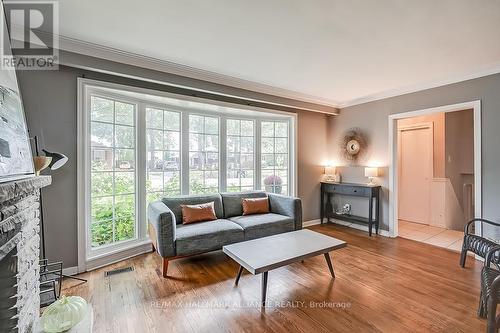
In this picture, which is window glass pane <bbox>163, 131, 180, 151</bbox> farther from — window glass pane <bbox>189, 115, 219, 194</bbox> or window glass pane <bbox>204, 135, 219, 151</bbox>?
window glass pane <bbox>204, 135, 219, 151</bbox>

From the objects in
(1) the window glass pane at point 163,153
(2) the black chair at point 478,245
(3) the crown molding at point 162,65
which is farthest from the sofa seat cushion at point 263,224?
(2) the black chair at point 478,245

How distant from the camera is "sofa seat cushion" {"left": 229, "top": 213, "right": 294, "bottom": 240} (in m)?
3.17

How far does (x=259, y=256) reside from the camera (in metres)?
2.21

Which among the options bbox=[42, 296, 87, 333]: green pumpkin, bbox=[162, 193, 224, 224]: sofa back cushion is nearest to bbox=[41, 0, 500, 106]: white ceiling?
bbox=[162, 193, 224, 224]: sofa back cushion

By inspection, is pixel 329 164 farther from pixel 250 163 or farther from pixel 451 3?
pixel 451 3

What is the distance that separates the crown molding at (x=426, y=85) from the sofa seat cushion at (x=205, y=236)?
334 cm

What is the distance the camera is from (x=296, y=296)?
2250 mm

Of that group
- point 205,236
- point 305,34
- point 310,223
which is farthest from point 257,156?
point 305,34

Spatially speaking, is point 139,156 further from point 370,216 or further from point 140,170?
point 370,216

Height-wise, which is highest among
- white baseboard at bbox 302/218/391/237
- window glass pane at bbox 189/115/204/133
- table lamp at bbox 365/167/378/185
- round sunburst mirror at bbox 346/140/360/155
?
window glass pane at bbox 189/115/204/133

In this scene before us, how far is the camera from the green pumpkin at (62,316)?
4.77 feet

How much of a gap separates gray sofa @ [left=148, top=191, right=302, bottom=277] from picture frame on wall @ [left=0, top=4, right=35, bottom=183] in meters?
1.30

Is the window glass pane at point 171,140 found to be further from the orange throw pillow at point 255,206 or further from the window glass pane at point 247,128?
the orange throw pillow at point 255,206

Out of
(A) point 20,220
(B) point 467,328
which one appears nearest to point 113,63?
(A) point 20,220
